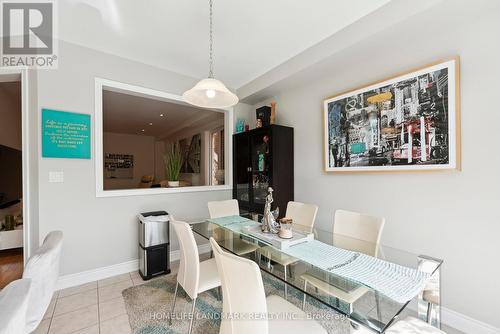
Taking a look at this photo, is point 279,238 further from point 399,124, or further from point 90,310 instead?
point 90,310

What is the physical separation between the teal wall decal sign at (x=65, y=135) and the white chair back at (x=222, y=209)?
1.46 metres

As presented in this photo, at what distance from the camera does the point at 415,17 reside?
62.6 inches

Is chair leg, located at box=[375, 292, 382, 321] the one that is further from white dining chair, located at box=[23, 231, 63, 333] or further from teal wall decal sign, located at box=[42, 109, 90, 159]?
teal wall decal sign, located at box=[42, 109, 90, 159]

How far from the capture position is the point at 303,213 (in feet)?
7.16

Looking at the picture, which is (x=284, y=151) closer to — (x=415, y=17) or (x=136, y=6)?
(x=415, y=17)

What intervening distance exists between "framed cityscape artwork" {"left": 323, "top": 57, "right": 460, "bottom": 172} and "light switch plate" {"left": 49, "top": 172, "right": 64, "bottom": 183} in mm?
2872

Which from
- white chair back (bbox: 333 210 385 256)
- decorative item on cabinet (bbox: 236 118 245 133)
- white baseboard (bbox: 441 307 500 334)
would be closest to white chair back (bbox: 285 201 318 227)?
white chair back (bbox: 333 210 385 256)

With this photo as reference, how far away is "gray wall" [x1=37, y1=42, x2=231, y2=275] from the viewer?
2.15 m

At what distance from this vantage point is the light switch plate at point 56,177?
2.15 meters

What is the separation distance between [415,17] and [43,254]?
2.91 metres

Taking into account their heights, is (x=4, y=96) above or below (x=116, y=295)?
above

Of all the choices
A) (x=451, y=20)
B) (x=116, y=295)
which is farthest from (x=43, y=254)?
(x=451, y=20)

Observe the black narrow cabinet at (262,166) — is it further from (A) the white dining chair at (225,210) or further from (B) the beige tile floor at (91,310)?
(B) the beige tile floor at (91,310)

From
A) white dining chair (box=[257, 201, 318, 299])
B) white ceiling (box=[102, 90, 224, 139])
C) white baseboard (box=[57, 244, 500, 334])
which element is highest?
white ceiling (box=[102, 90, 224, 139])
